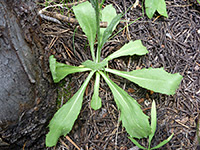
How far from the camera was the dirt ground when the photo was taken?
1543 millimetres

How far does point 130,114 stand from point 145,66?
54 centimetres

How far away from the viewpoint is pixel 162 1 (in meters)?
1.85

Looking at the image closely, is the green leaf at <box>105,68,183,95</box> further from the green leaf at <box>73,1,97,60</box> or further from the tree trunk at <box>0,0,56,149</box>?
the tree trunk at <box>0,0,56,149</box>

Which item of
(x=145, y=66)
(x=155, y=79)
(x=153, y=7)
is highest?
(x=153, y=7)

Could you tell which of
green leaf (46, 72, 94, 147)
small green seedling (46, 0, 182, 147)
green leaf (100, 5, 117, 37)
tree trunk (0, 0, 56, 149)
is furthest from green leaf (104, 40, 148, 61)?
tree trunk (0, 0, 56, 149)

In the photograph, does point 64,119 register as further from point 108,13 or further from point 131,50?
point 108,13

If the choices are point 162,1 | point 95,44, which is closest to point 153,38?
point 162,1

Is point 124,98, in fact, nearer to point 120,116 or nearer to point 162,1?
point 120,116

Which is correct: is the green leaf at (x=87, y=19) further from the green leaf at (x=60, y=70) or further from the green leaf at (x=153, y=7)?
the green leaf at (x=153, y=7)

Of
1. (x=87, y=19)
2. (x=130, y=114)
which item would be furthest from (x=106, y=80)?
(x=87, y=19)

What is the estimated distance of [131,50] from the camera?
5.58 feet

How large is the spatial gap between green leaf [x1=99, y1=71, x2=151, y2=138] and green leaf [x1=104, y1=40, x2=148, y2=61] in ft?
0.78

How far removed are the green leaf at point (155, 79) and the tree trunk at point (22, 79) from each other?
66 cm

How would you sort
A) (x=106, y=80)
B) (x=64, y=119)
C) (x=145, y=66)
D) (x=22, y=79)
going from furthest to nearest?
(x=145, y=66) → (x=106, y=80) → (x=64, y=119) → (x=22, y=79)
